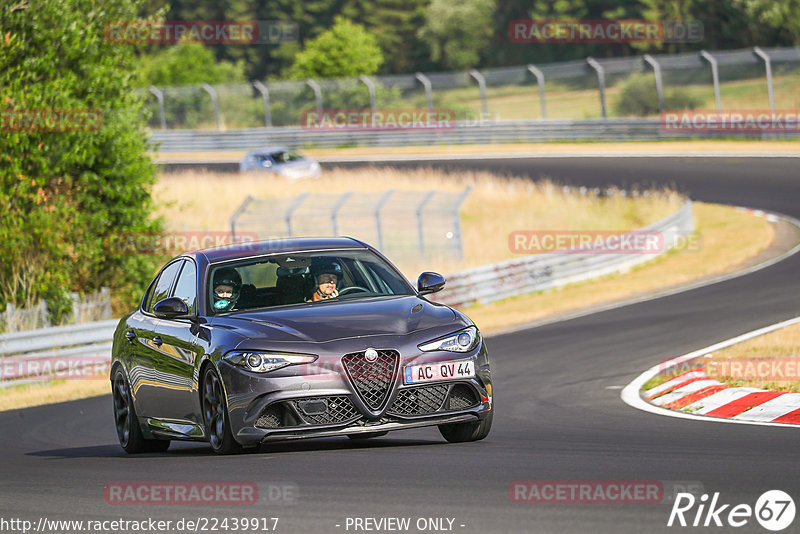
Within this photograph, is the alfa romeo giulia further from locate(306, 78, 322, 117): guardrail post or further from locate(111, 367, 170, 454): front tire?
locate(306, 78, 322, 117): guardrail post

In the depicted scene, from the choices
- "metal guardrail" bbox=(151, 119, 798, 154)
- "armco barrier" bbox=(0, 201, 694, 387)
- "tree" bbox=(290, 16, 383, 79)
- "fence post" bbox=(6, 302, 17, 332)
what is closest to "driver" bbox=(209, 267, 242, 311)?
"armco barrier" bbox=(0, 201, 694, 387)

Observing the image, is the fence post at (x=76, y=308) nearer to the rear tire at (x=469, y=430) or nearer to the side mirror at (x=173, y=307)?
the side mirror at (x=173, y=307)

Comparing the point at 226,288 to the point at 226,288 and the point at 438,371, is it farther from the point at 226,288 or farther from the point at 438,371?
the point at 438,371

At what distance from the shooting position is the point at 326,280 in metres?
9.64

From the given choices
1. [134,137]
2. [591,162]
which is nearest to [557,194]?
[591,162]

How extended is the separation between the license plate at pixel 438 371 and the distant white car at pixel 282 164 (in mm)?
37030

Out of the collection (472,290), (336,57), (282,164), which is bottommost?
(472,290)

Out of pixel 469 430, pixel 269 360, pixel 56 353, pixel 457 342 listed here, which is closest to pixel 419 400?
pixel 457 342

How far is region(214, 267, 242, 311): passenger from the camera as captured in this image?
9.47 metres

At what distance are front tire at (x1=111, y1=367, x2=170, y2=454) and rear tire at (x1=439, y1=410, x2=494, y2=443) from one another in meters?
2.41

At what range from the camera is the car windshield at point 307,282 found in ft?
31.1

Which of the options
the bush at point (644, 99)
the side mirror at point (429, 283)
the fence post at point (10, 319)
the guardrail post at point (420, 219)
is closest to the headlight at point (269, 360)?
the side mirror at point (429, 283)

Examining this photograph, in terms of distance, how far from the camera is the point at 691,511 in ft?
19.8

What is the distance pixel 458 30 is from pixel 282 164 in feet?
171
